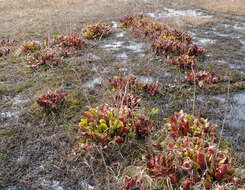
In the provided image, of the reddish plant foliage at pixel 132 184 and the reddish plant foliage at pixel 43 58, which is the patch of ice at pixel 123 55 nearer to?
the reddish plant foliage at pixel 43 58

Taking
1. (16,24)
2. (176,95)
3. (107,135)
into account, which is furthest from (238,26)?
(16,24)

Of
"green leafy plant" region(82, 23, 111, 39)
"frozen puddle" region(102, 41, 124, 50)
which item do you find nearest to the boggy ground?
"frozen puddle" region(102, 41, 124, 50)

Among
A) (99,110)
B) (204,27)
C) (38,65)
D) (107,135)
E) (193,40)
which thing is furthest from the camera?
(204,27)

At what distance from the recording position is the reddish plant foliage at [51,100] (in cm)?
479

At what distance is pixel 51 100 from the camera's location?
16.2 feet

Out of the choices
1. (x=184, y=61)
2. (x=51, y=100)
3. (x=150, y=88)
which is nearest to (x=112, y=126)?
(x=51, y=100)

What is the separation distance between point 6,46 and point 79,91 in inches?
184

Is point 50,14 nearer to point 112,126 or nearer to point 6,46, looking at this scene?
point 6,46

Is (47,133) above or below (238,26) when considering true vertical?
below

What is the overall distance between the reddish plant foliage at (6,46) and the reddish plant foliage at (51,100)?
13.8 feet

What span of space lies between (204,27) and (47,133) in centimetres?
980

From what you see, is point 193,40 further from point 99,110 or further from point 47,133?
point 47,133

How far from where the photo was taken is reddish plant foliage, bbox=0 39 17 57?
807 cm

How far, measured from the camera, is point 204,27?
1134cm
